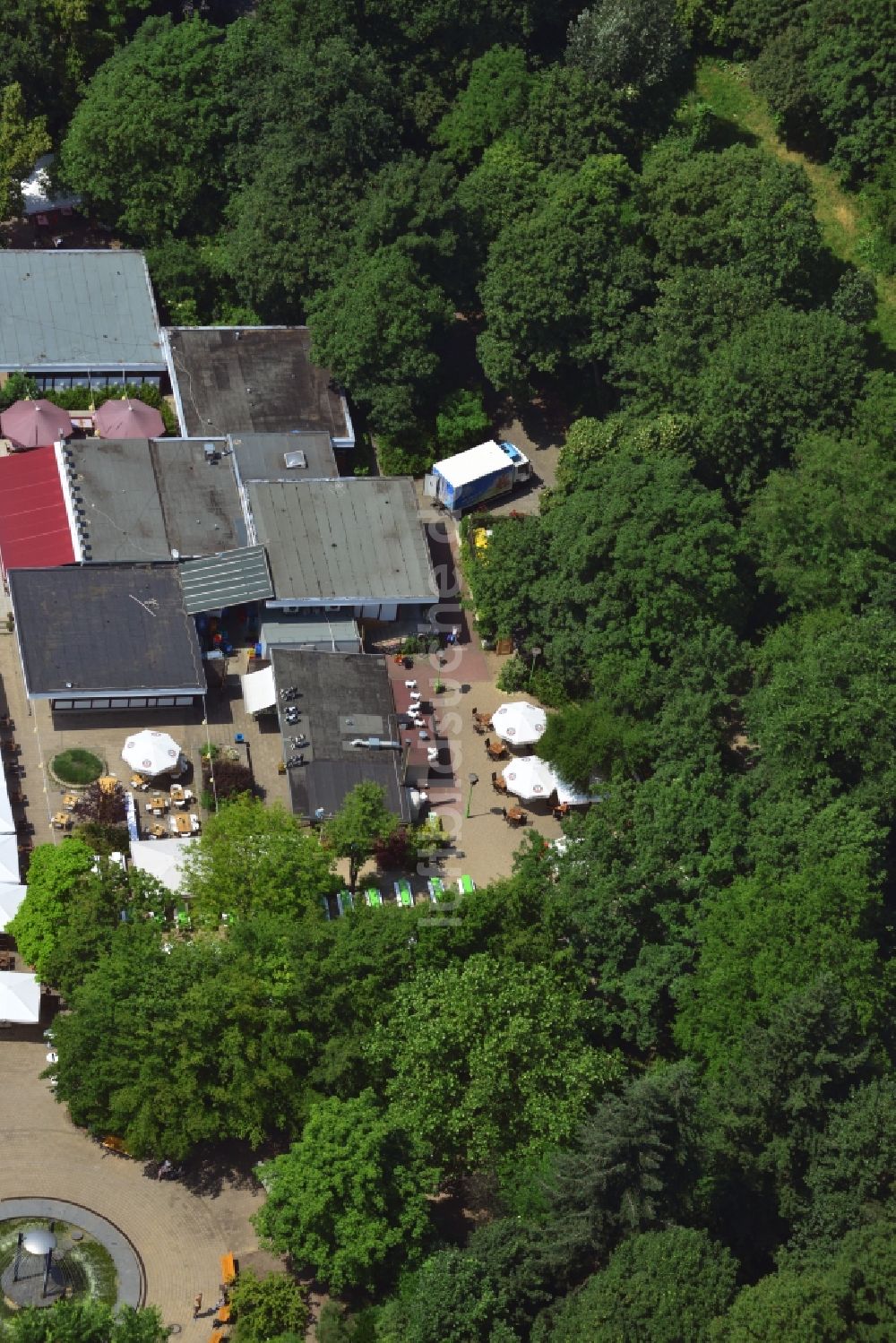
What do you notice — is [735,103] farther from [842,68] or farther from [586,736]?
[586,736]

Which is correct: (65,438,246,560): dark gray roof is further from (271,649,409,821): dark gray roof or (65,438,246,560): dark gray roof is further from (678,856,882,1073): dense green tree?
(678,856,882,1073): dense green tree

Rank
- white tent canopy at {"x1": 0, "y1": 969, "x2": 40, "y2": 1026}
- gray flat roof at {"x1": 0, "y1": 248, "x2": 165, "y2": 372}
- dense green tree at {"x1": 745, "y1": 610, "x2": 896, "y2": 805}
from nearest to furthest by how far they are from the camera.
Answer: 1. white tent canopy at {"x1": 0, "y1": 969, "x2": 40, "y2": 1026}
2. dense green tree at {"x1": 745, "y1": 610, "x2": 896, "y2": 805}
3. gray flat roof at {"x1": 0, "y1": 248, "x2": 165, "y2": 372}

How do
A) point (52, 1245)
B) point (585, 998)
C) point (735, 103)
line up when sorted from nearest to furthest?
point (52, 1245) < point (585, 998) < point (735, 103)

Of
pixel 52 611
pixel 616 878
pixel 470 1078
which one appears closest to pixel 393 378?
pixel 52 611

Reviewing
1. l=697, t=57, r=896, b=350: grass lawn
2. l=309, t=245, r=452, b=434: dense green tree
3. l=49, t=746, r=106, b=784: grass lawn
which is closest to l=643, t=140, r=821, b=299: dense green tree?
l=697, t=57, r=896, b=350: grass lawn

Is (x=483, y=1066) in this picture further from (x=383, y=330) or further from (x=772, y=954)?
(x=383, y=330)
